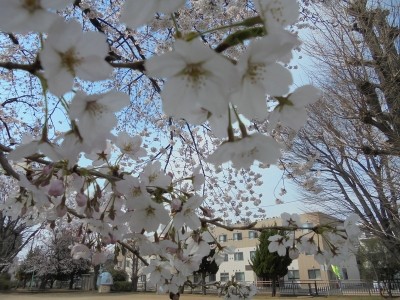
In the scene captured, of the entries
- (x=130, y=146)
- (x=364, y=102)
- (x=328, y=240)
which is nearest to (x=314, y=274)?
(x=364, y=102)

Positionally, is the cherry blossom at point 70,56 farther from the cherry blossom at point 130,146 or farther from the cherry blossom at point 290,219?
the cherry blossom at point 290,219

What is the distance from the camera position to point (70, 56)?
0.67m

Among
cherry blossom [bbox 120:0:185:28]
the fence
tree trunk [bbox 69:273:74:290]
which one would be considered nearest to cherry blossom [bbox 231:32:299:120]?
cherry blossom [bbox 120:0:185:28]

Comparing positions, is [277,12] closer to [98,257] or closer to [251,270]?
[98,257]

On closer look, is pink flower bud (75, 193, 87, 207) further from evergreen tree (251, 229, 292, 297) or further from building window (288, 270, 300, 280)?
building window (288, 270, 300, 280)

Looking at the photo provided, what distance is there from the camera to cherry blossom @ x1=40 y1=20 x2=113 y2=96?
0.62 m

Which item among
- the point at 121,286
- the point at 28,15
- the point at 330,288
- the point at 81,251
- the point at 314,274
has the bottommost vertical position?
the point at 330,288

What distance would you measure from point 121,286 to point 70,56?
91.2 ft

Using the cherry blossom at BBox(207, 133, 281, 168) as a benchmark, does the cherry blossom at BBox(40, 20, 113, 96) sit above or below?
above

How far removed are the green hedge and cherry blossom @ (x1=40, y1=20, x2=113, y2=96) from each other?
2703 centimetres

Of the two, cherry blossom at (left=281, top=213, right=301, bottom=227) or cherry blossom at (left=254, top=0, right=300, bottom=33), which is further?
cherry blossom at (left=281, top=213, right=301, bottom=227)

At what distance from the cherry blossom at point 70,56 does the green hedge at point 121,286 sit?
88.7ft

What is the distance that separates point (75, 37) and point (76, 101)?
168 millimetres

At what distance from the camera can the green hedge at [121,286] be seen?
25.2 metres
